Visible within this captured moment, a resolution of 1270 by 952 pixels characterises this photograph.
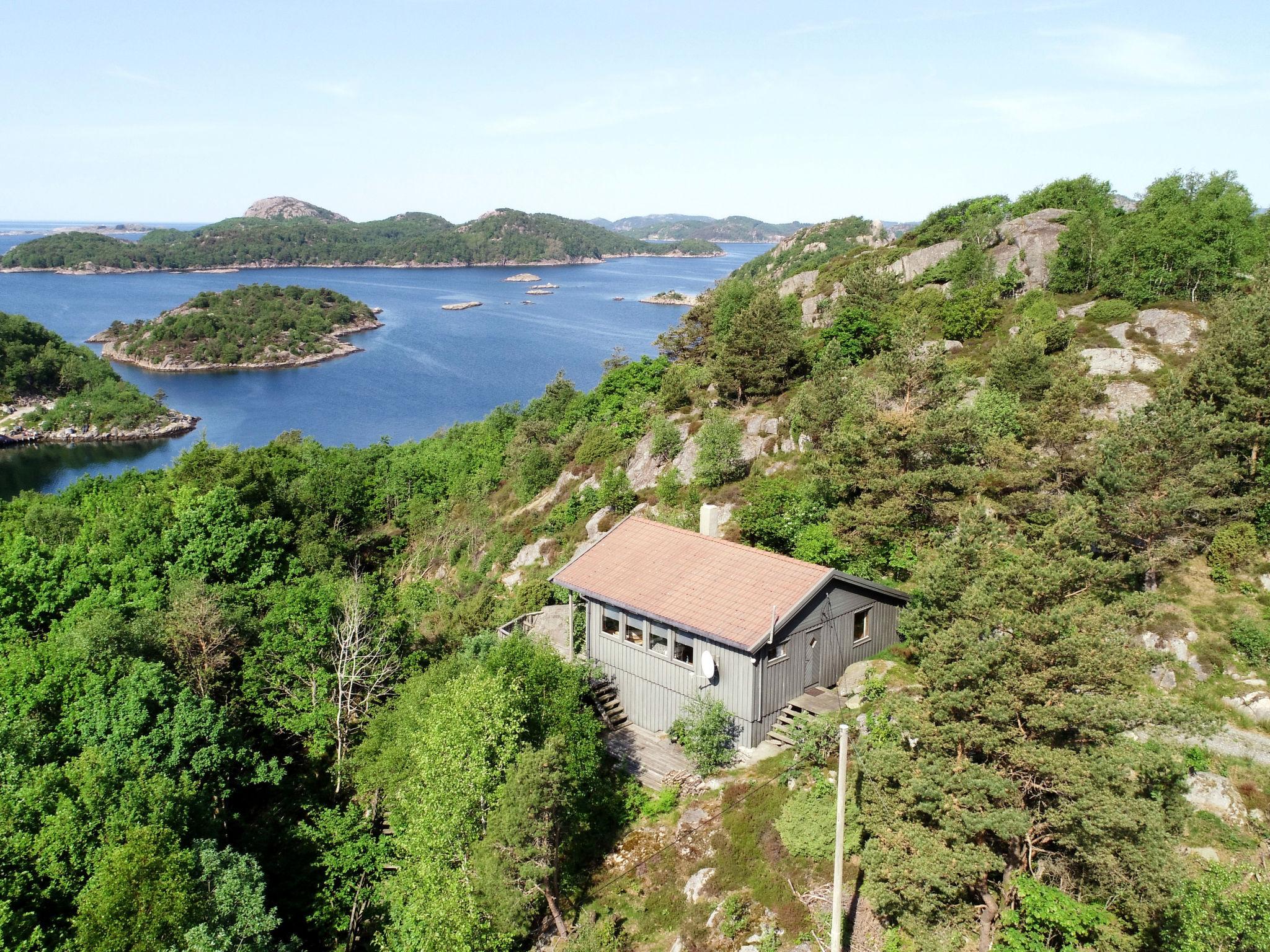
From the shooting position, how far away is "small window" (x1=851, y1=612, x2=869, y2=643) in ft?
57.3

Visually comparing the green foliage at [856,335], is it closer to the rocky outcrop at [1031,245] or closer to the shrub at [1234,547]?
the rocky outcrop at [1031,245]

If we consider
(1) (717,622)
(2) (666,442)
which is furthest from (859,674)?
(2) (666,442)

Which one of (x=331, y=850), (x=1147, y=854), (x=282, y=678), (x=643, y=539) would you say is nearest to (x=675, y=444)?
(x=643, y=539)

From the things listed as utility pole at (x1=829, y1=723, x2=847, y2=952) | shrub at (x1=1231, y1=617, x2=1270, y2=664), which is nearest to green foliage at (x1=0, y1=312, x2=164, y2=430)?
utility pole at (x1=829, y1=723, x2=847, y2=952)

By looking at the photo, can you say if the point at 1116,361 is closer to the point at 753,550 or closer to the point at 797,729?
the point at 753,550

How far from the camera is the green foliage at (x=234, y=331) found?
109 metres

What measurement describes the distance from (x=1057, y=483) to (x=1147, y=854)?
43.9ft

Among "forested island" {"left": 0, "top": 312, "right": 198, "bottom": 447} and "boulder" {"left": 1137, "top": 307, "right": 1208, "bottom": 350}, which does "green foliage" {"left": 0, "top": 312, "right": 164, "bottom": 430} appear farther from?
"boulder" {"left": 1137, "top": 307, "right": 1208, "bottom": 350}

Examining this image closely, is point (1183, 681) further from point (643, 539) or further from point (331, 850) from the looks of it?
point (331, 850)

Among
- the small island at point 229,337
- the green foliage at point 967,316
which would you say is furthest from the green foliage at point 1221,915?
the small island at point 229,337

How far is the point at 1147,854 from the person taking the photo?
913 centimetres

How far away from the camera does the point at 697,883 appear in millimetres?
13047

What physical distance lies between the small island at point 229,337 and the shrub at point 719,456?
91907mm

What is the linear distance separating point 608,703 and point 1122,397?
69.0 feet
